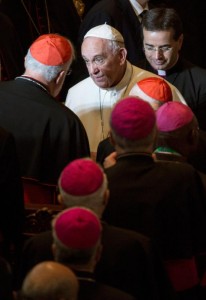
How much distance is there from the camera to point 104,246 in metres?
4.10

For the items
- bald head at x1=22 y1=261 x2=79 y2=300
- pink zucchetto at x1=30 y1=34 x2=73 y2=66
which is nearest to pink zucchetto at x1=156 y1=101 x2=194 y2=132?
pink zucchetto at x1=30 y1=34 x2=73 y2=66

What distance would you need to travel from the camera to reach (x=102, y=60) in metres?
6.21

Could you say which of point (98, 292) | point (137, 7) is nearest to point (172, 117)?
point (98, 292)

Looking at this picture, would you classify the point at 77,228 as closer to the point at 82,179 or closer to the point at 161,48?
the point at 82,179

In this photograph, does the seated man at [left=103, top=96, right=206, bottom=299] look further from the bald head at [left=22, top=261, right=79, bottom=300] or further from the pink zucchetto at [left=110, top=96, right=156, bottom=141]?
the bald head at [left=22, top=261, right=79, bottom=300]

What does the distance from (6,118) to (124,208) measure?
1441 mm

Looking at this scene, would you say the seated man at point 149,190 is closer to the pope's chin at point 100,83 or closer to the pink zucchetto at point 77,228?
the pink zucchetto at point 77,228

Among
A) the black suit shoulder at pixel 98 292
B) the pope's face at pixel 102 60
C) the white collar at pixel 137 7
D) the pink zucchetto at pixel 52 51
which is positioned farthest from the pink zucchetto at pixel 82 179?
the white collar at pixel 137 7

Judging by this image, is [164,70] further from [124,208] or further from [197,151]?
[124,208]

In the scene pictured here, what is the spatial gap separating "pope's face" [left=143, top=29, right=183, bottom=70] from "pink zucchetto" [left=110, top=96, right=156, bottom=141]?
204 centimetres

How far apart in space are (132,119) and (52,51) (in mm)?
1550

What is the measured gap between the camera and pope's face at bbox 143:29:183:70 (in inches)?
260

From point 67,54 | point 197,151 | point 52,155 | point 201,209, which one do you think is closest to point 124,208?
point 201,209

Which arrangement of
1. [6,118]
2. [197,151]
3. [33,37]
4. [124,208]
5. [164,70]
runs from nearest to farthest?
[124,208], [197,151], [6,118], [164,70], [33,37]
